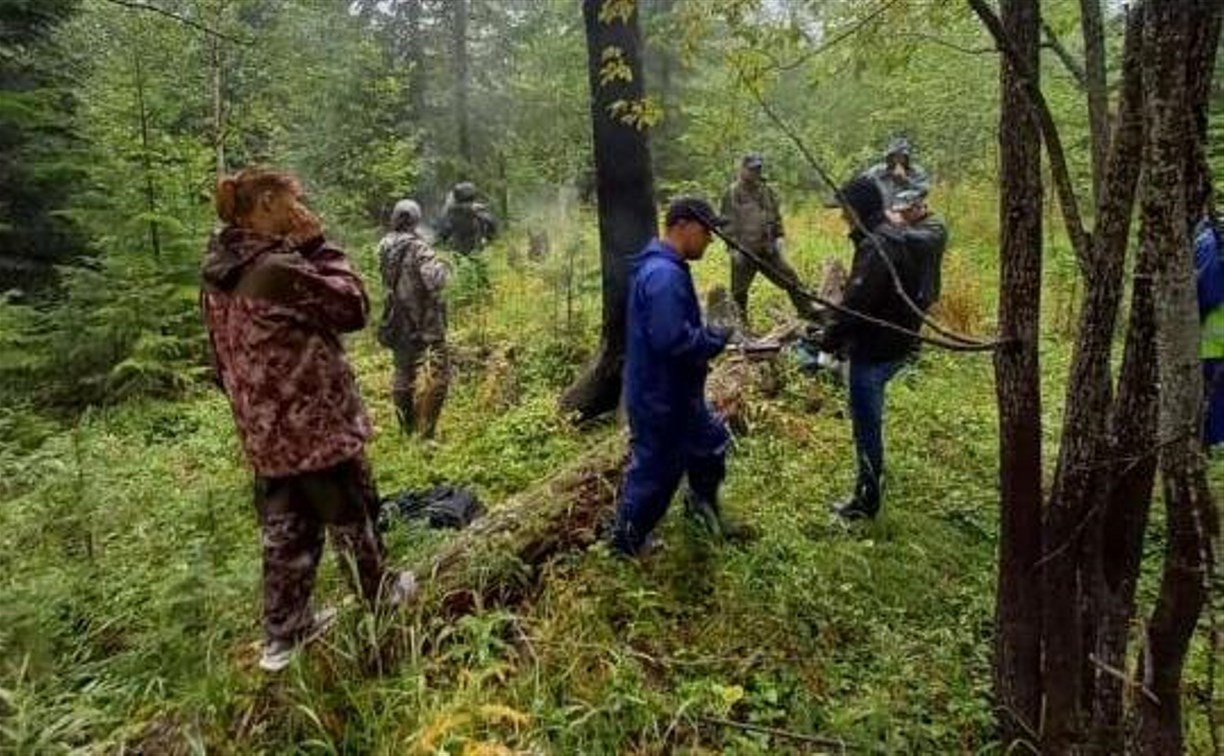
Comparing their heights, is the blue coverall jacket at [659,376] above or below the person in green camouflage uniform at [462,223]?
below

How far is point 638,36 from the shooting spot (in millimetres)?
7215

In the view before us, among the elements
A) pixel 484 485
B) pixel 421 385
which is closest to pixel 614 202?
pixel 421 385

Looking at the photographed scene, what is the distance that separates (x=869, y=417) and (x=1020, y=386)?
232cm

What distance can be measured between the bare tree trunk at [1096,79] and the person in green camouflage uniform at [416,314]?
15.4 feet

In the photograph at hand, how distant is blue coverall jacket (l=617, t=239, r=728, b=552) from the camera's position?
13.9ft

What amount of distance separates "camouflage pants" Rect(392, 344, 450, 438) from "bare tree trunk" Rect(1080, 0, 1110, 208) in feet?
16.3

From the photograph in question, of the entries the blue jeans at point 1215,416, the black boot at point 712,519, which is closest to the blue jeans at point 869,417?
the black boot at point 712,519

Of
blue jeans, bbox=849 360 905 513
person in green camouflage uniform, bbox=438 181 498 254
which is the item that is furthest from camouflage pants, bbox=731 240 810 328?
person in green camouflage uniform, bbox=438 181 498 254

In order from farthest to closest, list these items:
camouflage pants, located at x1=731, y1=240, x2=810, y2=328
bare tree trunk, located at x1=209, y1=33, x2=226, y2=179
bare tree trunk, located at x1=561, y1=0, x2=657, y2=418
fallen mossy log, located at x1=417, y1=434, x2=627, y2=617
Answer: bare tree trunk, located at x1=209, y1=33, x2=226, y2=179
camouflage pants, located at x1=731, y1=240, x2=810, y2=328
bare tree trunk, located at x1=561, y1=0, x2=657, y2=418
fallen mossy log, located at x1=417, y1=434, x2=627, y2=617

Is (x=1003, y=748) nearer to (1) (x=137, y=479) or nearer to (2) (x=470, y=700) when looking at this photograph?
(2) (x=470, y=700)

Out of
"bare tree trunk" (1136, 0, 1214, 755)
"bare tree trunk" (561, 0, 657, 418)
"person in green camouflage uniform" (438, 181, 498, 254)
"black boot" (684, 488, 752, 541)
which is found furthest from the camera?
"person in green camouflage uniform" (438, 181, 498, 254)

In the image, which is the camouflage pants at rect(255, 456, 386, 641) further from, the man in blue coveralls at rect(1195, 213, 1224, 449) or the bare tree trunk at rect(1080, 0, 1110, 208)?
the man in blue coveralls at rect(1195, 213, 1224, 449)

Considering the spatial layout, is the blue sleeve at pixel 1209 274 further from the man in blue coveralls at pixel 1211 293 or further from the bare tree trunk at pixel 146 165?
the bare tree trunk at pixel 146 165

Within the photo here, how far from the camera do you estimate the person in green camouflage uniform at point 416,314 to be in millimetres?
7297
